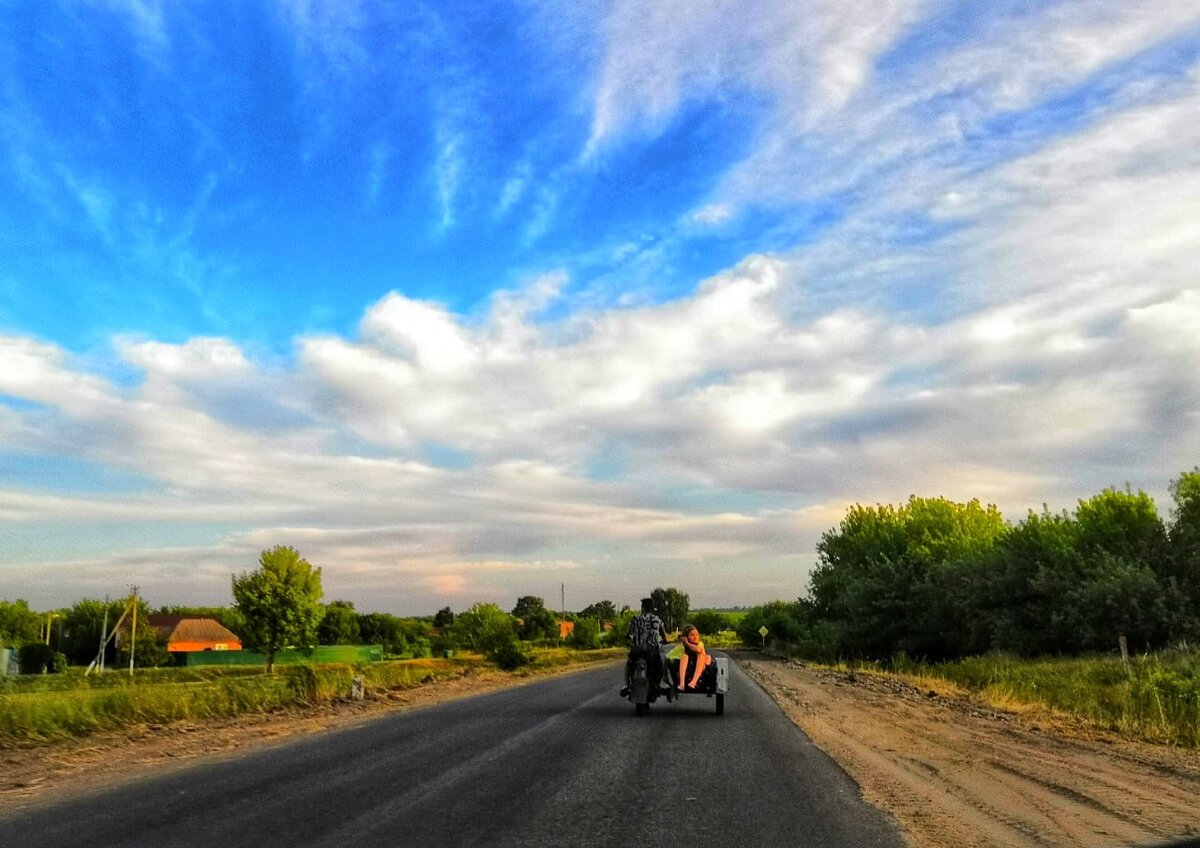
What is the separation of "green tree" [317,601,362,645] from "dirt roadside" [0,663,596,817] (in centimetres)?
11367

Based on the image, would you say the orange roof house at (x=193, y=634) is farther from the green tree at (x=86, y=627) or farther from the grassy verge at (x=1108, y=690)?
the grassy verge at (x=1108, y=690)

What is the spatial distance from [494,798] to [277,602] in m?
71.0

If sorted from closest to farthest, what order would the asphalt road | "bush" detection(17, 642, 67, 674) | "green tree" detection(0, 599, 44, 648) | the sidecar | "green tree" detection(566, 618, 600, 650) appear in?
the asphalt road, the sidecar, "bush" detection(17, 642, 67, 674), "green tree" detection(0, 599, 44, 648), "green tree" detection(566, 618, 600, 650)

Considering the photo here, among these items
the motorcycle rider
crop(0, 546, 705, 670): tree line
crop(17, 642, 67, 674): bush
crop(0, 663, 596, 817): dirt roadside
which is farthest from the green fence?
the motorcycle rider

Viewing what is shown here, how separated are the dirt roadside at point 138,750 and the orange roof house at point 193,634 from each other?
298 feet

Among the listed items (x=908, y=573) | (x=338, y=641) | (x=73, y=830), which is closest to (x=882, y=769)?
(x=73, y=830)

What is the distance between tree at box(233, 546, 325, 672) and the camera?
73.2 m

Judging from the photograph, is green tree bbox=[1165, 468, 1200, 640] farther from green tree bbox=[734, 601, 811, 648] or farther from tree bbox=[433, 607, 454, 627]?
tree bbox=[433, 607, 454, 627]

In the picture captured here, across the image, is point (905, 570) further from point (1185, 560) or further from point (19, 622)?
point (19, 622)

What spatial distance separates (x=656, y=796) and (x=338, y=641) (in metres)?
129

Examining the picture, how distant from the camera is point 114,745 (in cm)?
1333

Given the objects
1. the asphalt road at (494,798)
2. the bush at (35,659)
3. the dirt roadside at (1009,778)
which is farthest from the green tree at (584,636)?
the asphalt road at (494,798)

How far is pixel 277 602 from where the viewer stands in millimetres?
73500

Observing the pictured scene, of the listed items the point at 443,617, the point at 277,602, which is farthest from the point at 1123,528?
the point at 443,617
